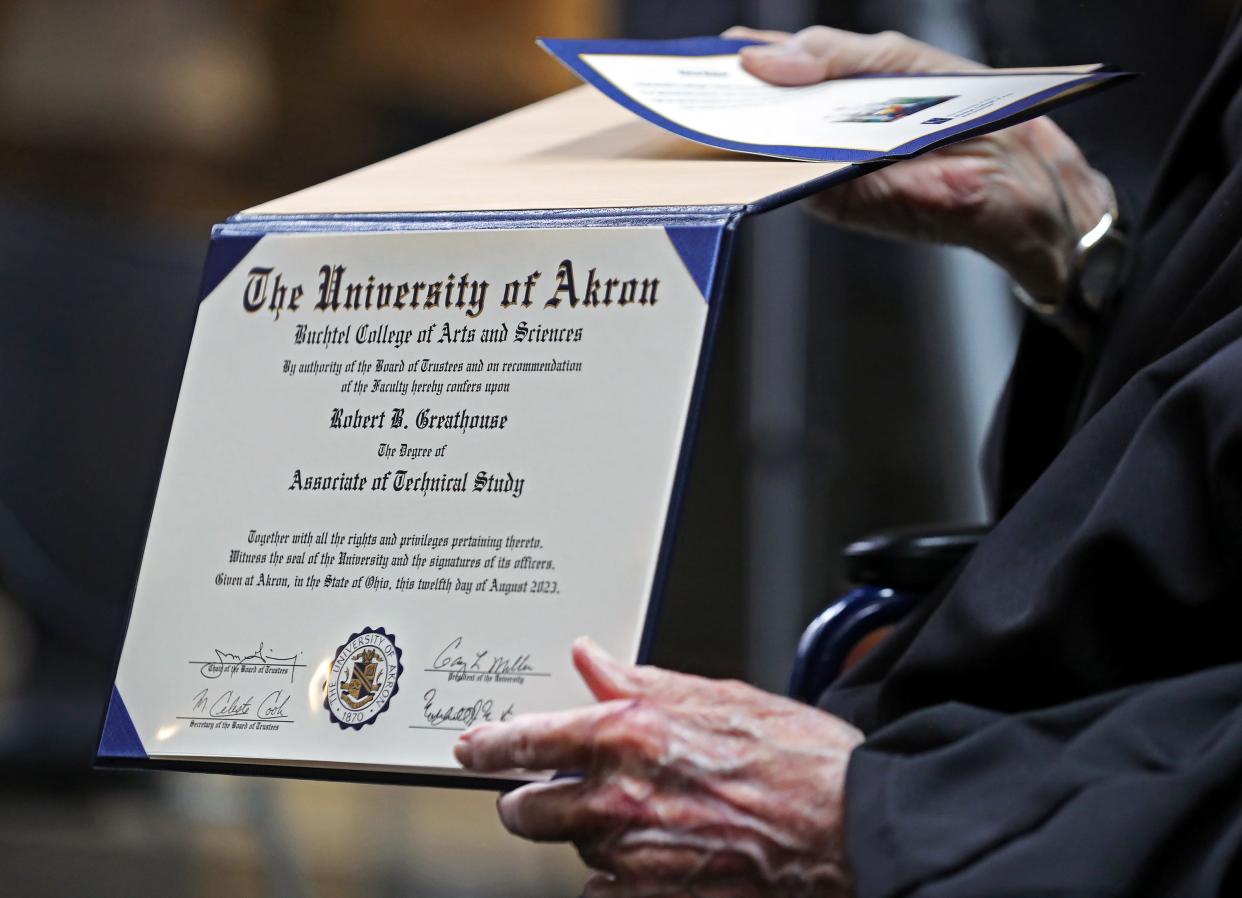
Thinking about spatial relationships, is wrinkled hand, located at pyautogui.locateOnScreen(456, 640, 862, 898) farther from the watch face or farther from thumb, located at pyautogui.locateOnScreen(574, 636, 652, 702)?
the watch face

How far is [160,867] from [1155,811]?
210 cm

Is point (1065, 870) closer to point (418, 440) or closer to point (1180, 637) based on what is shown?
point (1180, 637)

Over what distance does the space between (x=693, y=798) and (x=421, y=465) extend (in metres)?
0.18

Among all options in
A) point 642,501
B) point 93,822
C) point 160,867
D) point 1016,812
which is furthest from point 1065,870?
point 93,822

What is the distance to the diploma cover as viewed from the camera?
0.54 metres

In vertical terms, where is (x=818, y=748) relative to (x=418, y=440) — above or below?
below

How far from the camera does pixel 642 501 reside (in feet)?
1.74

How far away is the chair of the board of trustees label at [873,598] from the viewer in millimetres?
825

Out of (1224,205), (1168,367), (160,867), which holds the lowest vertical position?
(160,867)

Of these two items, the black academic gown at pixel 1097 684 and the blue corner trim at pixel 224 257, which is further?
the blue corner trim at pixel 224 257

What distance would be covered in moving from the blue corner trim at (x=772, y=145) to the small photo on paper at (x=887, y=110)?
0.18ft

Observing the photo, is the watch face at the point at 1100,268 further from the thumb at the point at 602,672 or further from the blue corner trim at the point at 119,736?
the blue corner trim at the point at 119,736
